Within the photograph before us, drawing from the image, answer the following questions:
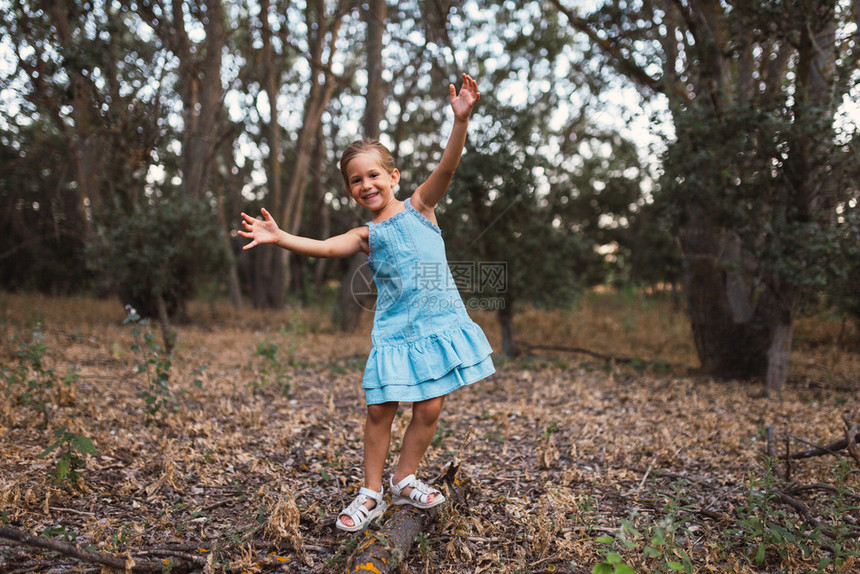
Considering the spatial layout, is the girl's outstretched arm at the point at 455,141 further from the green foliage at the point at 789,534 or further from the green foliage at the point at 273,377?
the green foliage at the point at 273,377

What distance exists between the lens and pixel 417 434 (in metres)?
2.49

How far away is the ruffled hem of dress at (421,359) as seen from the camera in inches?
93.3

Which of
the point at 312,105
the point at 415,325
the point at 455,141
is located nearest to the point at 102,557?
the point at 415,325

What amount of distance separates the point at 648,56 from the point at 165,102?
517 cm

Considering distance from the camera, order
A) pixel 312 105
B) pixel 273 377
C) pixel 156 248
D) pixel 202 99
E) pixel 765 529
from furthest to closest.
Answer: pixel 312 105 → pixel 202 99 → pixel 156 248 → pixel 273 377 → pixel 765 529

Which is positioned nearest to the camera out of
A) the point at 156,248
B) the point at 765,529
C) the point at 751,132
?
the point at 765,529

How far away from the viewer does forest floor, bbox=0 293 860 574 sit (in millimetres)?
2219

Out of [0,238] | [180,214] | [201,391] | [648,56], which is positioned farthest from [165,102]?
[0,238]

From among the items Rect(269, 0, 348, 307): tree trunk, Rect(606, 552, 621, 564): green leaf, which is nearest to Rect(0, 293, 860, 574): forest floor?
Rect(606, 552, 621, 564): green leaf

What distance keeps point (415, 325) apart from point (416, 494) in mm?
714

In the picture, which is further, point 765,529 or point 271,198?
point 271,198

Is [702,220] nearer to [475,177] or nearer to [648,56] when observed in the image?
[648,56]

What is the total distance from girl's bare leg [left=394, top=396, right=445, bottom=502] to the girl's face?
886mm

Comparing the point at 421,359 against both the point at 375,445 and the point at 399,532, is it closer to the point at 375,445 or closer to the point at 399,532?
the point at 375,445
